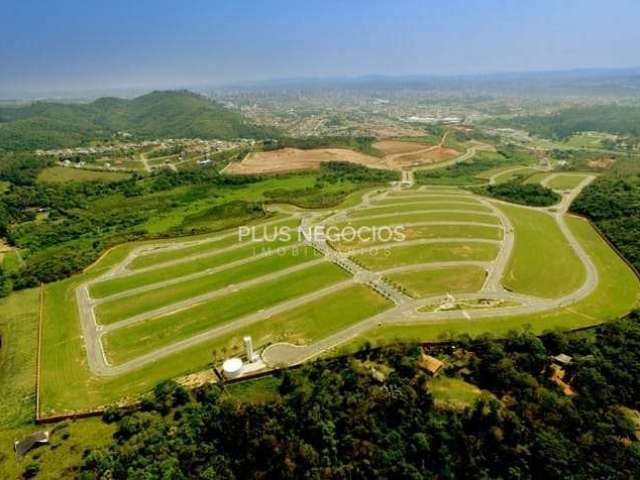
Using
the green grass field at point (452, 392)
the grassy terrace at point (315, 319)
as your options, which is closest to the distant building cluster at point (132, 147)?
the grassy terrace at point (315, 319)

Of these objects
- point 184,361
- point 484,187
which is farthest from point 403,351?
point 484,187

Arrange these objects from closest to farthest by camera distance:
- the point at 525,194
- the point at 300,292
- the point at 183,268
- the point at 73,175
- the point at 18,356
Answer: the point at 18,356
the point at 300,292
the point at 183,268
the point at 525,194
the point at 73,175

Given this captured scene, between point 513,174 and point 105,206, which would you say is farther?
point 513,174

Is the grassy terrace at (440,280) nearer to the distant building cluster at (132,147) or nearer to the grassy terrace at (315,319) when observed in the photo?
the grassy terrace at (315,319)

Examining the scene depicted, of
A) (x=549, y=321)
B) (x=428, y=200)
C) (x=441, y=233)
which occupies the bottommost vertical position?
(x=549, y=321)

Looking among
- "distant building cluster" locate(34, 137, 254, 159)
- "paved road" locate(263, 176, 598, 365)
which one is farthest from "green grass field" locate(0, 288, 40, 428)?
"distant building cluster" locate(34, 137, 254, 159)

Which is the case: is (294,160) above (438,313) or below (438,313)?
above

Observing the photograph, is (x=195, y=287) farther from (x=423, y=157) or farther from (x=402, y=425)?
(x=423, y=157)

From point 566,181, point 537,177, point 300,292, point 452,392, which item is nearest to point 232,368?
point 300,292
